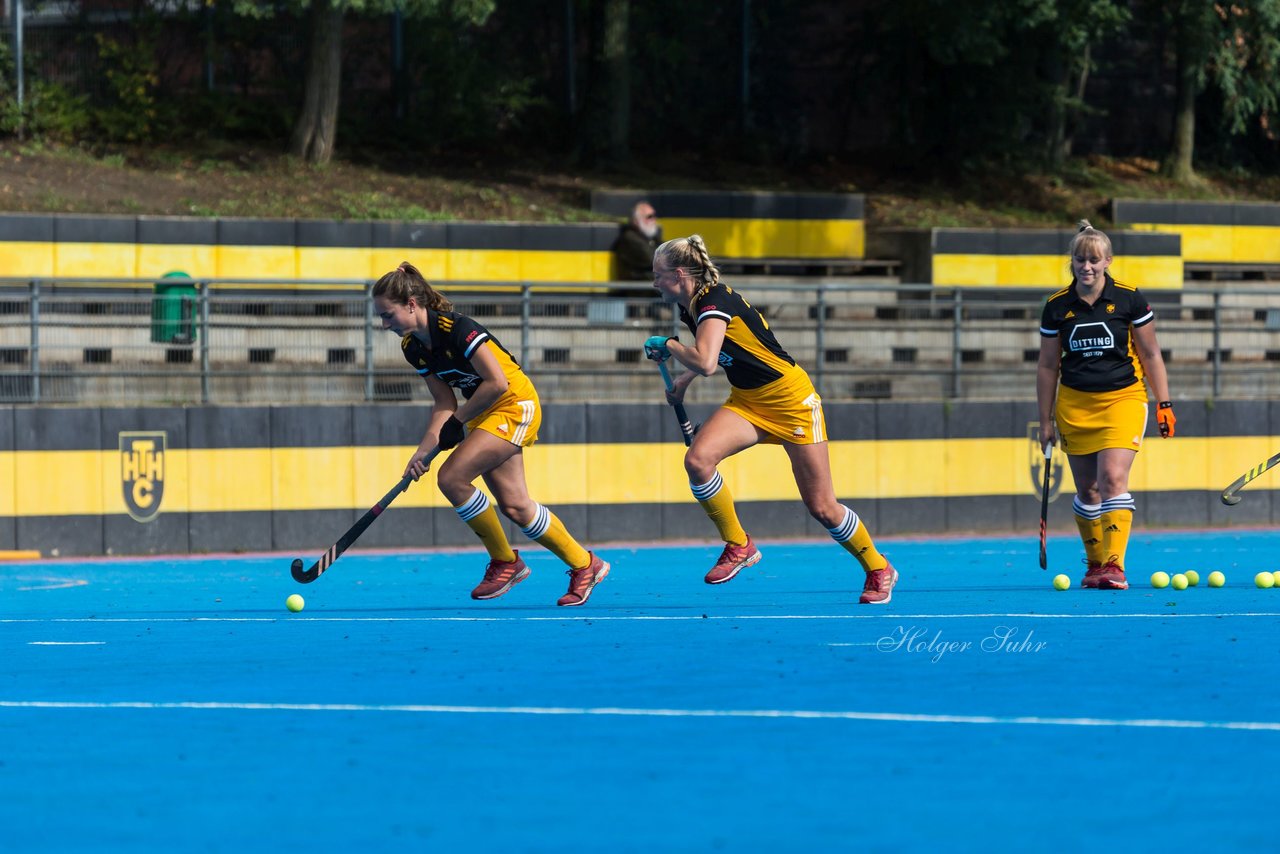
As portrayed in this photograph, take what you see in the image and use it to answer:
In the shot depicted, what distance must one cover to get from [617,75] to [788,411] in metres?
19.9

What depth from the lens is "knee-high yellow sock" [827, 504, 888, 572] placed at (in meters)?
9.88

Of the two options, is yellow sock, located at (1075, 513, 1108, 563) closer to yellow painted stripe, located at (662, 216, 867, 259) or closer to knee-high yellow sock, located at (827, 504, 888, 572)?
knee-high yellow sock, located at (827, 504, 888, 572)

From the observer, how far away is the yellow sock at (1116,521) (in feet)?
35.1

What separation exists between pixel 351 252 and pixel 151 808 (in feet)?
58.8

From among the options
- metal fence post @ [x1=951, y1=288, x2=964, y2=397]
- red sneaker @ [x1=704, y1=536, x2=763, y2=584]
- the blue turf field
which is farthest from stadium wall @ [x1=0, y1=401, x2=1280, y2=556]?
red sneaker @ [x1=704, y1=536, x2=763, y2=584]

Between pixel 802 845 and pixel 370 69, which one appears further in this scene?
pixel 370 69

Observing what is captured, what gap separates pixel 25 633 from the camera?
9.64 metres

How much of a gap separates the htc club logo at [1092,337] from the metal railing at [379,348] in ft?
21.0

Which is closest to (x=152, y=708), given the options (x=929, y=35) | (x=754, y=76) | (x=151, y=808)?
(x=151, y=808)

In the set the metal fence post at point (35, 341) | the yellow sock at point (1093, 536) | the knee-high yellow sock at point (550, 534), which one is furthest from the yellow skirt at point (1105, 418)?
the metal fence post at point (35, 341)

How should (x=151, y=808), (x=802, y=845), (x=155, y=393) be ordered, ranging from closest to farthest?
1. (x=802, y=845)
2. (x=151, y=808)
3. (x=155, y=393)

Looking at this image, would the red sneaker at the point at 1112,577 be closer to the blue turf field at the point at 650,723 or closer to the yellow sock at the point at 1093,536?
the yellow sock at the point at 1093,536

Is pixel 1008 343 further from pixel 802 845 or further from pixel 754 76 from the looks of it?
pixel 802 845

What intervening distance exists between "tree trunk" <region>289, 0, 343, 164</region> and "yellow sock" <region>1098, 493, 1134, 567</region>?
17996 mm
